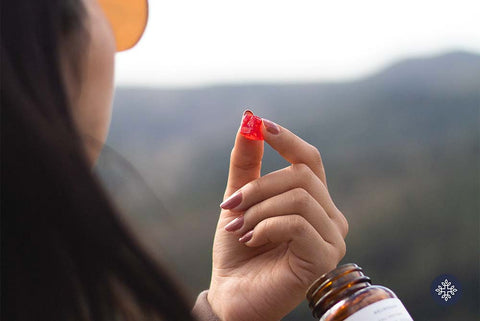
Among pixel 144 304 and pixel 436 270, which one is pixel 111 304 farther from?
pixel 436 270

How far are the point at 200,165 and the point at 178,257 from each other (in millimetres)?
188

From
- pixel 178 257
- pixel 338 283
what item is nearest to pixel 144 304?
pixel 338 283

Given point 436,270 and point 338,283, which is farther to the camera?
point 436,270

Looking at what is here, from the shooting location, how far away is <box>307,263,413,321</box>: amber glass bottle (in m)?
0.27

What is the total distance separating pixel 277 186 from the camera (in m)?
0.41

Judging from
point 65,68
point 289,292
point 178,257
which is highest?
point 65,68

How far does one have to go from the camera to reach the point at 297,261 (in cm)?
42

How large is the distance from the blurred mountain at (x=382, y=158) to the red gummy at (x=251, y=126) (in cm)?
53

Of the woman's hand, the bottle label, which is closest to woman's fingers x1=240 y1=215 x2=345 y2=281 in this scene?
the woman's hand

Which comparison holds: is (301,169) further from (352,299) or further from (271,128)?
(352,299)

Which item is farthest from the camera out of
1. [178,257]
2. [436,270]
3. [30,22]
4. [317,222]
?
[436,270]

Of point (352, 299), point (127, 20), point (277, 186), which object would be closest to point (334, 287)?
point (352, 299)

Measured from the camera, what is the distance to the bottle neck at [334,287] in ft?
0.99

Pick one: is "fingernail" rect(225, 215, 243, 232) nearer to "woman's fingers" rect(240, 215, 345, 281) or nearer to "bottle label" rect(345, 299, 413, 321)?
"woman's fingers" rect(240, 215, 345, 281)
